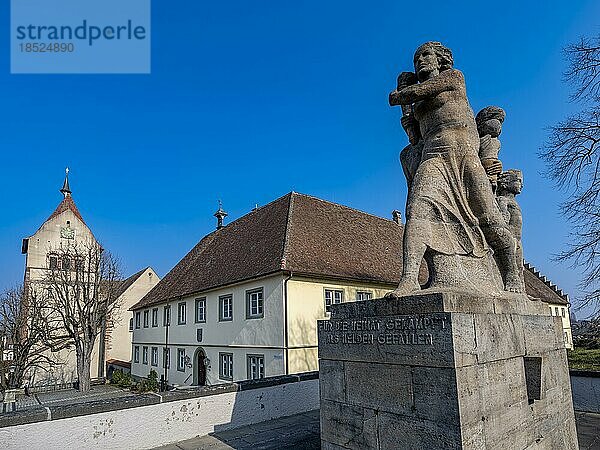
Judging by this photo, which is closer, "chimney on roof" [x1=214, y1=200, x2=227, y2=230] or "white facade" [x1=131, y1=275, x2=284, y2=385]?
"white facade" [x1=131, y1=275, x2=284, y2=385]

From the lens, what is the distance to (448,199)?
4668mm

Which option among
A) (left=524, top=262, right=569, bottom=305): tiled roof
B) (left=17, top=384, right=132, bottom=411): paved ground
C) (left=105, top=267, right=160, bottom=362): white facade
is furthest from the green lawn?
(left=105, top=267, right=160, bottom=362): white facade

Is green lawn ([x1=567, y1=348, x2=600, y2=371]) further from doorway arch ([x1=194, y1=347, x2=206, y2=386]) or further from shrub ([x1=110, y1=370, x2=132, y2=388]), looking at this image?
shrub ([x1=110, y1=370, x2=132, y2=388])

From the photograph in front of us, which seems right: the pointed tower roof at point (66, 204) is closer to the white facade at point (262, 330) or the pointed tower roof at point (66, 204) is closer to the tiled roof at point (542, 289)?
the white facade at point (262, 330)

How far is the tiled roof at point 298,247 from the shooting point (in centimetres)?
1888

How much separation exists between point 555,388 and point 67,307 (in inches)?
1206

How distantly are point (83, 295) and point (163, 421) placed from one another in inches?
1065

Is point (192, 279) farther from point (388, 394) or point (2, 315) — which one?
point (388, 394)

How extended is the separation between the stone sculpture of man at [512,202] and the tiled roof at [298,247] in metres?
11.6

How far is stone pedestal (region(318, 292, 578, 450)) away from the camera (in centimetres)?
354

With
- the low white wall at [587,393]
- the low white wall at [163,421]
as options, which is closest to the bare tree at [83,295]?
the low white wall at [163,421]

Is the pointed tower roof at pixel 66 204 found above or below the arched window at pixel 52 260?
above

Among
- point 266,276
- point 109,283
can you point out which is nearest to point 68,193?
point 109,283

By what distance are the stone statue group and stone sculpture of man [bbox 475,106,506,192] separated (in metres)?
0.66
